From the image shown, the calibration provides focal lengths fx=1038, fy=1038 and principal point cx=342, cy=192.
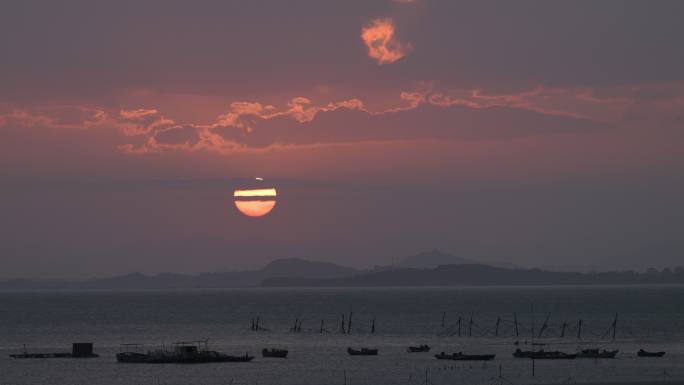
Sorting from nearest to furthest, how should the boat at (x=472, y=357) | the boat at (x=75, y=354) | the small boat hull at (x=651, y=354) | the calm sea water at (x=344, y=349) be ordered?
the calm sea water at (x=344, y=349) → the small boat hull at (x=651, y=354) → the boat at (x=472, y=357) → the boat at (x=75, y=354)

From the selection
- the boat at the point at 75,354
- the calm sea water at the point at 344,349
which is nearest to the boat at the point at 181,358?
the calm sea water at the point at 344,349

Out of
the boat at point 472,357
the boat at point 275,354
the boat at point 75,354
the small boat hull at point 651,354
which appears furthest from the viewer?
the boat at point 75,354

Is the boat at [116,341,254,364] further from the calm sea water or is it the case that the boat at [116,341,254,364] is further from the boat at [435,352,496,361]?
the boat at [435,352,496,361]

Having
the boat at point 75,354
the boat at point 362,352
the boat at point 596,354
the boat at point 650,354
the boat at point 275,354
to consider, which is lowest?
the boat at point 75,354

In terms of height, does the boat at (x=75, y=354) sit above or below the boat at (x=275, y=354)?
below

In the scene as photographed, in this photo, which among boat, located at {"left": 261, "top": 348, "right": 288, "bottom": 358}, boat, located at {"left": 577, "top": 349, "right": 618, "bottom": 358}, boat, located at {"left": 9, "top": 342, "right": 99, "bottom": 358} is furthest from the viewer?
boat, located at {"left": 9, "top": 342, "right": 99, "bottom": 358}

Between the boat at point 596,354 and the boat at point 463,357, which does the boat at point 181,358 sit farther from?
the boat at point 596,354

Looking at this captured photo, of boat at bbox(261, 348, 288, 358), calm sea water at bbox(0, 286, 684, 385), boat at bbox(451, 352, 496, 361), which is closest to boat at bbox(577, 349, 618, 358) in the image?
calm sea water at bbox(0, 286, 684, 385)

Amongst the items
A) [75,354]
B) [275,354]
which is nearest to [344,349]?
[275,354]

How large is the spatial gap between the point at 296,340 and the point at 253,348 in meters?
14.1

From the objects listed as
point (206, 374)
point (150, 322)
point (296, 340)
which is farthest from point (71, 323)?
point (206, 374)

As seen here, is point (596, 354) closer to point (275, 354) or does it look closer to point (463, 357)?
point (463, 357)

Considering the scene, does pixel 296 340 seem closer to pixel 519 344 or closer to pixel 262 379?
pixel 519 344

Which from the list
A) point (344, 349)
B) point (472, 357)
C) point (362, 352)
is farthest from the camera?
point (344, 349)
